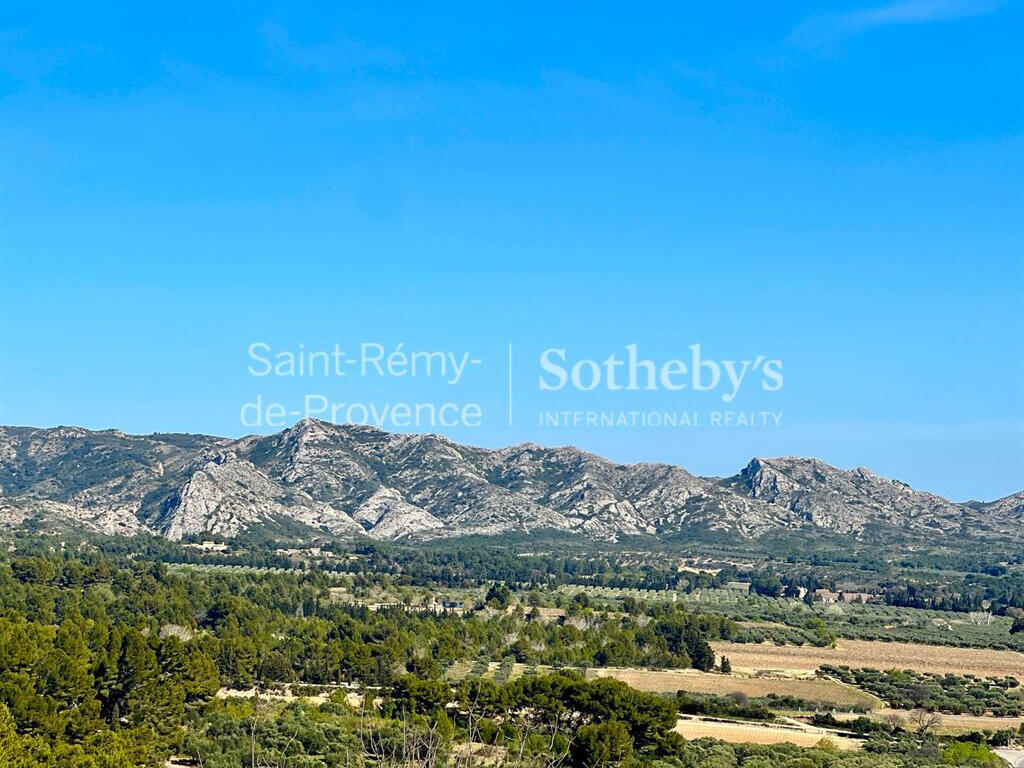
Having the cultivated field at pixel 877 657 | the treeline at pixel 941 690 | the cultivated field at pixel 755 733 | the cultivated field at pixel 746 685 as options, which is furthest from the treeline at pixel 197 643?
the cultivated field at pixel 755 733

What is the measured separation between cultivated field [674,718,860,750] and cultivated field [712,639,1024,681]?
28.9 metres

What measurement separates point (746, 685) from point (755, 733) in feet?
72.2

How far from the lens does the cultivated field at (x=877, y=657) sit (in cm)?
9088

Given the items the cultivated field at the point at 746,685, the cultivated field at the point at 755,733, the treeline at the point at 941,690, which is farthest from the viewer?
the cultivated field at the point at 746,685

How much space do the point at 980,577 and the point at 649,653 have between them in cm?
11171

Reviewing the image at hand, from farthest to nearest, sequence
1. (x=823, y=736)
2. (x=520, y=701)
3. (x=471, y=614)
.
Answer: (x=471, y=614) < (x=823, y=736) < (x=520, y=701)

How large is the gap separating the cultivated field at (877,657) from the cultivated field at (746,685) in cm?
654

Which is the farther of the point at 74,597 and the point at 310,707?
the point at 74,597

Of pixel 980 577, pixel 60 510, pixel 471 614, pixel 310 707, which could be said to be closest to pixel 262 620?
pixel 471 614

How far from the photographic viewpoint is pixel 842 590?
165000mm

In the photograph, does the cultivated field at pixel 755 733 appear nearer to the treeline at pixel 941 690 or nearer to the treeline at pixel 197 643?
the treeline at pixel 941 690

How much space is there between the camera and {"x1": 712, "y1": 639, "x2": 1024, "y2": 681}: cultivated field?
90.9m

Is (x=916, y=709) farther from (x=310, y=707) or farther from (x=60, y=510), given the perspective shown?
(x=60, y=510)

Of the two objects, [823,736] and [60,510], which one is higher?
[60,510]
